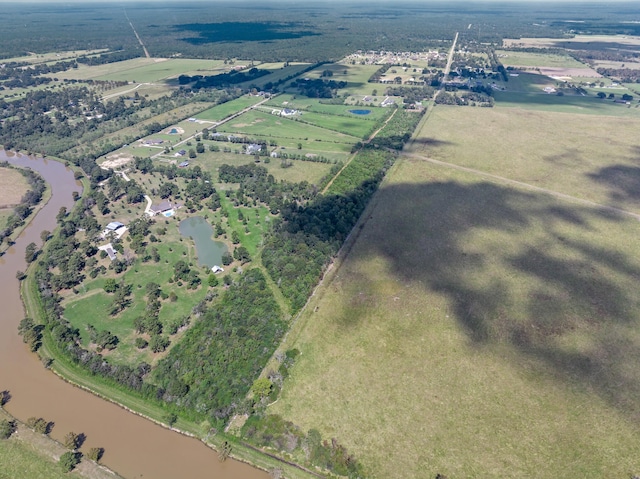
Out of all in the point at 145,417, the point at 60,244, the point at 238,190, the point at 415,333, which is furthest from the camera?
the point at 238,190

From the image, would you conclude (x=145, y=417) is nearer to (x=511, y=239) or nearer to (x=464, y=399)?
(x=464, y=399)

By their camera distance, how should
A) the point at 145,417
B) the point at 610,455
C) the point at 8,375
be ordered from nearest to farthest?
the point at 610,455 < the point at 145,417 < the point at 8,375

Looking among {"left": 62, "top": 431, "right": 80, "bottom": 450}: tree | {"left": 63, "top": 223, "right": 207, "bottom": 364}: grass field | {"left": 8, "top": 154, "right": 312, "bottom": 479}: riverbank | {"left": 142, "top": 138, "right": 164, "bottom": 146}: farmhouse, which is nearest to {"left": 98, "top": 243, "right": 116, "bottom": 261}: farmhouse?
{"left": 63, "top": 223, "right": 207, "bottom": 364}: grass field

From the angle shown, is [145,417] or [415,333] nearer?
[145,417]

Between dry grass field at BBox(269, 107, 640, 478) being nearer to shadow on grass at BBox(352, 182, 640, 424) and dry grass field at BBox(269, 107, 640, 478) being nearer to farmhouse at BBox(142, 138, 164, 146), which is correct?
shadow on grass at BBox(352, 182, 640, 424)

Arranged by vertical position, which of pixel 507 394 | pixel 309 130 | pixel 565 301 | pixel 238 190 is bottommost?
pixel 309 130

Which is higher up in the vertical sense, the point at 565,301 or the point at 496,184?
the point at 565,301

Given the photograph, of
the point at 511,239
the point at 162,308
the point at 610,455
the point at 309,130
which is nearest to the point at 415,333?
the point at 610,455
